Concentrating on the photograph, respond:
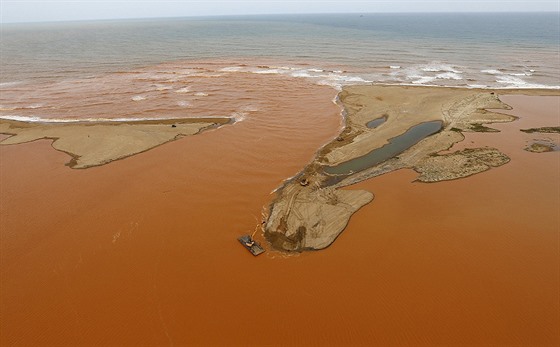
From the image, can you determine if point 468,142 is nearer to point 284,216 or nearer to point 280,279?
point 284,216

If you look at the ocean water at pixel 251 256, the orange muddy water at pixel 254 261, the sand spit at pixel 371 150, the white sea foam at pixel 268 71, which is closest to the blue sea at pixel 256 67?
the white sea foam at pixel 268 71

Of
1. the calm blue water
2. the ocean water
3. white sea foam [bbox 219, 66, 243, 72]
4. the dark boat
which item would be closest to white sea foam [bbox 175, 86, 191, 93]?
white sea foam [bbox 219, 66, 243, 72]

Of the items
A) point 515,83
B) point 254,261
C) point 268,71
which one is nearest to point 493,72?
point 515,83

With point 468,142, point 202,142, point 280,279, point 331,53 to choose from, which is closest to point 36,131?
point 202,142

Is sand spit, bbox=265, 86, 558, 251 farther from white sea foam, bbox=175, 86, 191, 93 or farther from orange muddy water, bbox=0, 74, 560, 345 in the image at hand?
white sea foam, bbox=175, 86, 191, 93

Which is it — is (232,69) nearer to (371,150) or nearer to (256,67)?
(256,67)
